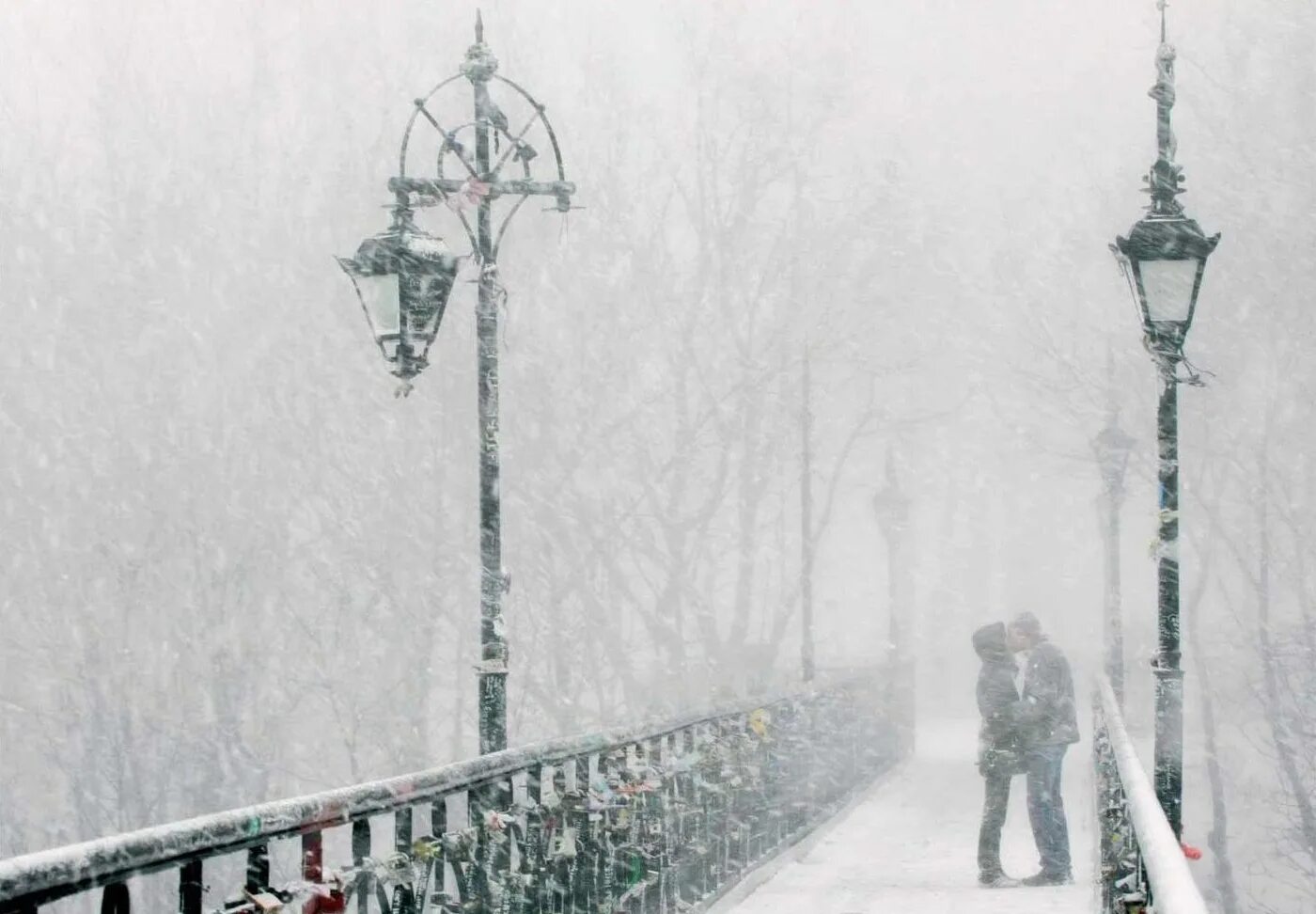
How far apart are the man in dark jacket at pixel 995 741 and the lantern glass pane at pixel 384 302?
445 cm

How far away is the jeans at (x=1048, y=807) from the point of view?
11453 millimetres

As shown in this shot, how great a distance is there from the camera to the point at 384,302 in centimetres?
861

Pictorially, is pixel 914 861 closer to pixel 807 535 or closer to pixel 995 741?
pixel 995 741

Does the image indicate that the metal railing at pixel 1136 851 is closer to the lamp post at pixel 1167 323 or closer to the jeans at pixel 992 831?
the lamp post at pixel 1167 323

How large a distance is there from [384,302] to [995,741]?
5106 millimetres

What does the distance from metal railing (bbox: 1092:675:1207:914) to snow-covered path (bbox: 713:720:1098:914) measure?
3.56ft

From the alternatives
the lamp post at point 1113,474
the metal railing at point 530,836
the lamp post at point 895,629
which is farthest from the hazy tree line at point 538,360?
the metal railing at point 530,836

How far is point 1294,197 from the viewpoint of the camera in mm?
25594

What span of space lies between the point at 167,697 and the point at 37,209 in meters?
9.55

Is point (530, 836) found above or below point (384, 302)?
below

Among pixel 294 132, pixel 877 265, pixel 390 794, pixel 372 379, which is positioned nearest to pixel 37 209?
pixel 294 132

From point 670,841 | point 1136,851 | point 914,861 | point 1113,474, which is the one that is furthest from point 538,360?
point 1136,851

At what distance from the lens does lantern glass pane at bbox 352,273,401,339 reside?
8594 millimetres

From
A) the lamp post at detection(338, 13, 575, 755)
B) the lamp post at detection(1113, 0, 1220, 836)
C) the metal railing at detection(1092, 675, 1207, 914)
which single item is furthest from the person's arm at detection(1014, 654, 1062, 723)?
the lamp post at detection(338, 13, 575, 755)
